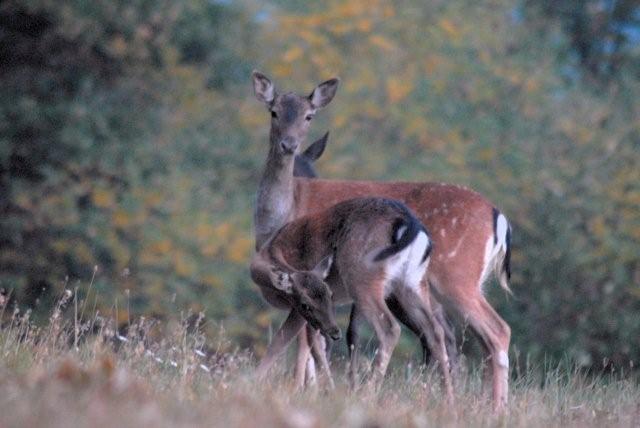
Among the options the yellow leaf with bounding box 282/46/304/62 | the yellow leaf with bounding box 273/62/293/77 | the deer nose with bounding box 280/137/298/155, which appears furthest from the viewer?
the yellow leaf with bounding box 273/62/293/77

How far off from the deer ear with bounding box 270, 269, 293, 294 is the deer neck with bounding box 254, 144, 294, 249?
1.72 meters

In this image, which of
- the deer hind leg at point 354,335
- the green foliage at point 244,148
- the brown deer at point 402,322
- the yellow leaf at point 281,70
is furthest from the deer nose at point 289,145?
the yellow leaf at point 281,70

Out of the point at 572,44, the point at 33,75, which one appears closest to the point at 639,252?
the point at 33,75

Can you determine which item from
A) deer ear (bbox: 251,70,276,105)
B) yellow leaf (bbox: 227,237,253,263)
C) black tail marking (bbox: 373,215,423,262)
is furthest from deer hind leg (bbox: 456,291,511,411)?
yellow leaf (bbox: 227,237,253,263)

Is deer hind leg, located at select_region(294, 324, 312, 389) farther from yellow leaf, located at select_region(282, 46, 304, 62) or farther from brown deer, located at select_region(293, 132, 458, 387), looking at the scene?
yellow leaf, located at select_region(282, 46, 304, 62)

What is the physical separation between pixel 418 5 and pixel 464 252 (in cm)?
1694

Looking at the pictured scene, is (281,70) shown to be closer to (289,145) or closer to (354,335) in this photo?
(289,145)

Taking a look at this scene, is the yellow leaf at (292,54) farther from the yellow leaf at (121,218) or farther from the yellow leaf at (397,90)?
the yellow leaf at (121,218)

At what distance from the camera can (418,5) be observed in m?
26.8

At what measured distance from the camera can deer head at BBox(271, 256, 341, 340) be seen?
861 cm

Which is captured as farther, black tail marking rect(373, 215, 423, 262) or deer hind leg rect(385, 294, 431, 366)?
deer hind leg rect(385, 294, 431, 366)

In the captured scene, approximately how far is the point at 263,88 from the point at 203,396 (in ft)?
16.9

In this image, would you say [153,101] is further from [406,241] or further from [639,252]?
[406,241]

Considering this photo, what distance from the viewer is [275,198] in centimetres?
1070
